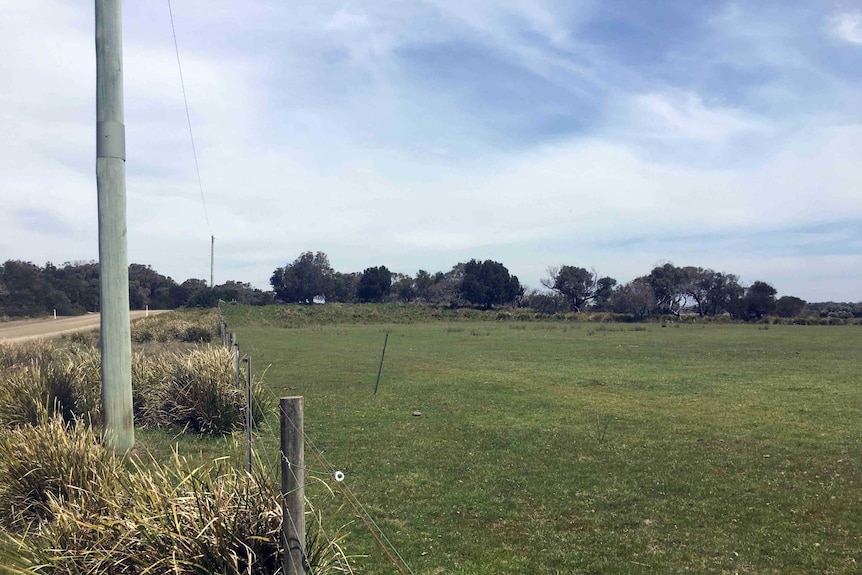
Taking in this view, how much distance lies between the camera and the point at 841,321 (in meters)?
72.4

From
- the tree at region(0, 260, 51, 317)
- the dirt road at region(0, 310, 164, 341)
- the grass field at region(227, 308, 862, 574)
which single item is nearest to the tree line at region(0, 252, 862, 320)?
the tree at region(0, 260, 51, 317)

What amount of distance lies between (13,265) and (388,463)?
74635 mm

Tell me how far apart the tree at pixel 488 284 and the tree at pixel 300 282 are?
24360 millimetres

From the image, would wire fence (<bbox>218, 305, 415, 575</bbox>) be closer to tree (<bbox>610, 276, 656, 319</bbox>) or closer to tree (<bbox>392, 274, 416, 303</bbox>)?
tree (<bbox>610, 276, 656, 319</bbox>)

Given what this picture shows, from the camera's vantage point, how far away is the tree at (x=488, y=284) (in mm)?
110062

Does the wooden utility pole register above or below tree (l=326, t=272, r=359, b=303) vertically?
below

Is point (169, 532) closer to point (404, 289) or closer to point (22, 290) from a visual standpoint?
point (22, 290)

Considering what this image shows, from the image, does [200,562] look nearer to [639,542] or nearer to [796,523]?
[639,542]

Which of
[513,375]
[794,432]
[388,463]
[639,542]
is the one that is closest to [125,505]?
[639,542]

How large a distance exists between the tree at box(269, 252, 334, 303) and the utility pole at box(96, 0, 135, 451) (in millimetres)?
109336

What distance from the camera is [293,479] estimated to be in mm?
3912

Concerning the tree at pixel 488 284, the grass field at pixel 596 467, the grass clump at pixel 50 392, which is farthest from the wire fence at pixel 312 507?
the tree at pixel 488 284

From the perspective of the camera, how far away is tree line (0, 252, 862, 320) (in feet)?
234

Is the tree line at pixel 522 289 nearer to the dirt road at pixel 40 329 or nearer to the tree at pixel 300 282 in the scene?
the tree at pixel 300 282
